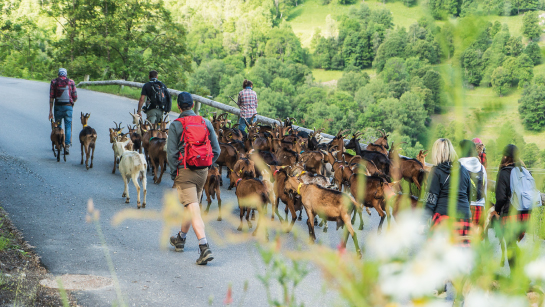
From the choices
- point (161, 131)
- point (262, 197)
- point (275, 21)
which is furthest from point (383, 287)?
point (275, 21)

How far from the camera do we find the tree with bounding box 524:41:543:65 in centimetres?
100

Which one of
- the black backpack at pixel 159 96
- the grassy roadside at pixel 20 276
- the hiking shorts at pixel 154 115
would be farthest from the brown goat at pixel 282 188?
the hiking shorts at pixel 154 115

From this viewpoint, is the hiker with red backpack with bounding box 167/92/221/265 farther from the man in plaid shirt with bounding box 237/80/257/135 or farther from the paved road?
the man in plaid shirt with bounding box 237/80/257/135

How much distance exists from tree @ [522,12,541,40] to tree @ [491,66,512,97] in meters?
0.17

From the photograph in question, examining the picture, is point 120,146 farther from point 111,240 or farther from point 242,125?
point 111,240

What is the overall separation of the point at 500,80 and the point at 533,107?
197 millimetres

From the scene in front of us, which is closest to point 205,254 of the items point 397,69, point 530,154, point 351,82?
point 397,69

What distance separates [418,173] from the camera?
9.15 meters

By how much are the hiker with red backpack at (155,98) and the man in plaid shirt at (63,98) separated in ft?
5.87

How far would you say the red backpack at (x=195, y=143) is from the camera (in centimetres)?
633

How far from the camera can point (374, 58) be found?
10.1ft

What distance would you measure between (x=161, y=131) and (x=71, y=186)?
106 inches

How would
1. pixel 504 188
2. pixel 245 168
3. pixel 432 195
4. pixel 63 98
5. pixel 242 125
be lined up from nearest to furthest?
1. pixel 432 195
2. pixel 504 188
3. pixel 245 168
4. pixel 63 98
5. pixel 242 125

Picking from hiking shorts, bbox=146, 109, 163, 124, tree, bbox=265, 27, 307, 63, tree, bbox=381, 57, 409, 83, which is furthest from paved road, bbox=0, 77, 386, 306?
tree, bbox=265, 27, 307, 63
